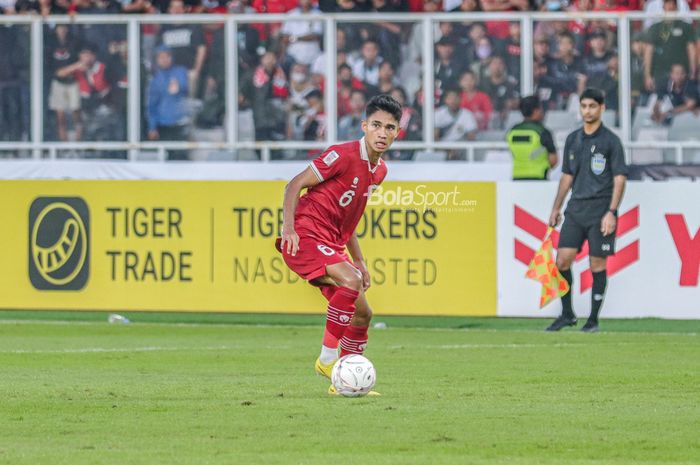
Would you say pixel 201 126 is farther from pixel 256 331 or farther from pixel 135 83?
pixel 256 331

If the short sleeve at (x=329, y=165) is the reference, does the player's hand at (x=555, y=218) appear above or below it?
below

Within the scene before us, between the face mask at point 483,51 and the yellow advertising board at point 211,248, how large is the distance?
2.60 meters

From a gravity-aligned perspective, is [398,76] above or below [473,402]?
above

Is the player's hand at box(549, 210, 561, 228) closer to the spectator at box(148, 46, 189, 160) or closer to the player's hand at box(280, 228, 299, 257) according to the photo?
the spectator at box(148, 46, 189, 160)

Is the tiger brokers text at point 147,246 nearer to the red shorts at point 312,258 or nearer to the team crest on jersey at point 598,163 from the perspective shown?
the team crest on jersey at point 598,163

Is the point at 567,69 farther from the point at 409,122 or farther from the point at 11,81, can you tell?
the point at 11,81

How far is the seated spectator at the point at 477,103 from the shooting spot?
18766 millimetres

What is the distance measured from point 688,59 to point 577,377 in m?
8.71

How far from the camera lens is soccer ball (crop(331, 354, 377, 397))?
30.9ft

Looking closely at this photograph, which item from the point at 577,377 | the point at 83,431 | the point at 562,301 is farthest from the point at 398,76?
the point at 83,431

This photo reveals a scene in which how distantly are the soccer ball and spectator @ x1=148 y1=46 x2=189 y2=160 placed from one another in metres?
9.91

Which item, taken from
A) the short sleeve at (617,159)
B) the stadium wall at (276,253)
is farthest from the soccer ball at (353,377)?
the stadium wall at (276,253)

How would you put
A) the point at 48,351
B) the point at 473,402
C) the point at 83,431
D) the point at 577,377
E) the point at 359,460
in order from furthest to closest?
the point at 48,351
the point at 577,377
the point at 473,402
the point at 83,431
the point at 359,460

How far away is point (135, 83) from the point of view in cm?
1897
